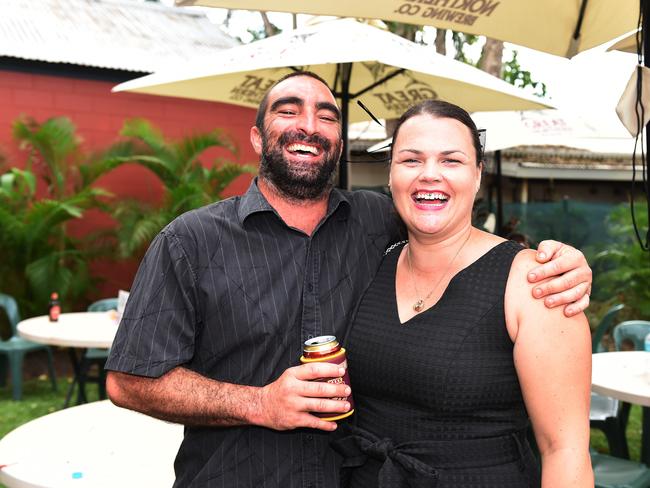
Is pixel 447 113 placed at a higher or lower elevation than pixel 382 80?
lower

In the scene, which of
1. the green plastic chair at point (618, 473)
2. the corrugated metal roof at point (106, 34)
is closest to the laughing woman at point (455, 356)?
the green plastic chair at point (618, 473)

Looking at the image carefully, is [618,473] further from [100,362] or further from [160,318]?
[100,362]

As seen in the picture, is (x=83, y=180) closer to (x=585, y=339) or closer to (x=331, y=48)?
(x=331, y=48)

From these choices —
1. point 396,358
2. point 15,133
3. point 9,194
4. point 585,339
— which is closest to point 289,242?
point 396,358

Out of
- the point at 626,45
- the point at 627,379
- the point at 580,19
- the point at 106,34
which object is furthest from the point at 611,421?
the point at 106,34

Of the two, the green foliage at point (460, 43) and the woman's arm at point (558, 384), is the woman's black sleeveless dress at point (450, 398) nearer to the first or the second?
the woman's arm at point (558, 384)

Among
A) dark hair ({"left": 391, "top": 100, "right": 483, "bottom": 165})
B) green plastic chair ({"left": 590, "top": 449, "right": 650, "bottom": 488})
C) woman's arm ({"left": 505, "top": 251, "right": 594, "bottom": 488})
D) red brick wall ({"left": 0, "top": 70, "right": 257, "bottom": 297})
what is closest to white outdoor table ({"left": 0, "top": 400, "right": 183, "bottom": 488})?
woman's arm ({"left": 505, "top": 251, "right": 594, "bottom": 488})

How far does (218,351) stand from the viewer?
85.4 inches

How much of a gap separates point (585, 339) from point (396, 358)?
50 cm

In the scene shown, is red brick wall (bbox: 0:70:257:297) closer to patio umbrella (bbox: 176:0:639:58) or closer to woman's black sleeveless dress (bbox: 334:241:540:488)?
patio umbrella (bbox: 176:0:639:58)

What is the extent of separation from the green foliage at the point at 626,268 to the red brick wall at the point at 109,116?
5732 mm

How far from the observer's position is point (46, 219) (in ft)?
27.4

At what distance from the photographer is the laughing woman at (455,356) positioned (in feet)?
6.08

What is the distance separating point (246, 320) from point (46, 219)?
6890 mm
